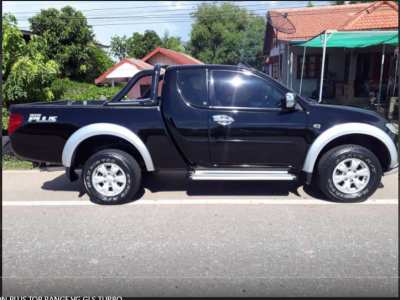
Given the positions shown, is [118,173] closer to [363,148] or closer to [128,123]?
[128,123]

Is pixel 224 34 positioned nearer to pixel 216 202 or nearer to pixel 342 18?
pixel 342 18

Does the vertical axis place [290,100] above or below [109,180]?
above

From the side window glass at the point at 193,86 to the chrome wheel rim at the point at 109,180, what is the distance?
1.30 metres

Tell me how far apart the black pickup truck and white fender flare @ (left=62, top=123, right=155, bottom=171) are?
0.01 metres

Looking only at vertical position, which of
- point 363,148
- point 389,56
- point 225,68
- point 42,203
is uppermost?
point 389,56

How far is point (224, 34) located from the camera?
52375mm

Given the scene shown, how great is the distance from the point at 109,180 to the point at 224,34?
5019 cm

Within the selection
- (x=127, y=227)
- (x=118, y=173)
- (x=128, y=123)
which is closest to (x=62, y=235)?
(x=127, y=227)

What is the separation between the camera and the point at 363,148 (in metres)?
4.98

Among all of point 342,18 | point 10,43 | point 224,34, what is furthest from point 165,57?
point 224,34

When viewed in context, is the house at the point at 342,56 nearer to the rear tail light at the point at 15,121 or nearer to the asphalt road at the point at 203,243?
the asphalt road at the point at 203,243

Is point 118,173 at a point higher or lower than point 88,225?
higher

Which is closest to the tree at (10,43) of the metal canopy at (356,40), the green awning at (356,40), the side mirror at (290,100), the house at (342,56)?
the side mirror at (290,100)

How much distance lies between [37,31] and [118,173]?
778 inches
